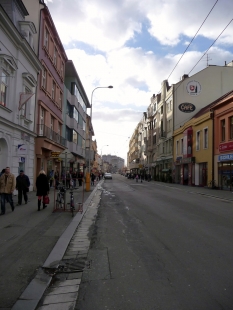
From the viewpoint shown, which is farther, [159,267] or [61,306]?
[159,267]

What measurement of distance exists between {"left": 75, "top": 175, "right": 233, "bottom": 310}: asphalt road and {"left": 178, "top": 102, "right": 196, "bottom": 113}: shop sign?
127ft

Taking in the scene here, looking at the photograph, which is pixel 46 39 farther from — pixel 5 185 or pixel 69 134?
pixel 5 185

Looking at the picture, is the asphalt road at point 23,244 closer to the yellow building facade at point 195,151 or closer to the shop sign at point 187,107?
the yellow building facade at point 195,151

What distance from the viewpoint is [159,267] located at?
5.50 metres

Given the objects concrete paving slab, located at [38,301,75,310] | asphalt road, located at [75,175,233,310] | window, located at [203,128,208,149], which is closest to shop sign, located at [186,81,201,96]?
window, located at [203,128,208,149]

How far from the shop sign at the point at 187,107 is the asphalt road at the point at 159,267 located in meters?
38.7

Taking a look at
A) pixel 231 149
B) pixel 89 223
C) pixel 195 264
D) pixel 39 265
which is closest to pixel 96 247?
pixel 39 265

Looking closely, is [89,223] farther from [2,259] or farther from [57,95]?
[57,95]

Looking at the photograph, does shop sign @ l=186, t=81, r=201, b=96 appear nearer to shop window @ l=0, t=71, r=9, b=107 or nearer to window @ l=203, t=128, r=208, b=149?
window @ l=203, t=128, r=208, b=149

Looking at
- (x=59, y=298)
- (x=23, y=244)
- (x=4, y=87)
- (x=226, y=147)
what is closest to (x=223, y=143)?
(x=226, y=147)

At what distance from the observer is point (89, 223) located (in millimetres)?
10203

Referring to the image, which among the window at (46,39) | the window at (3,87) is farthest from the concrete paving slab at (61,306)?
the window at (46,39)

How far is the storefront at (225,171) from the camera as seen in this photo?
27.3 meters

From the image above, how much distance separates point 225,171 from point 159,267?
25.0m
